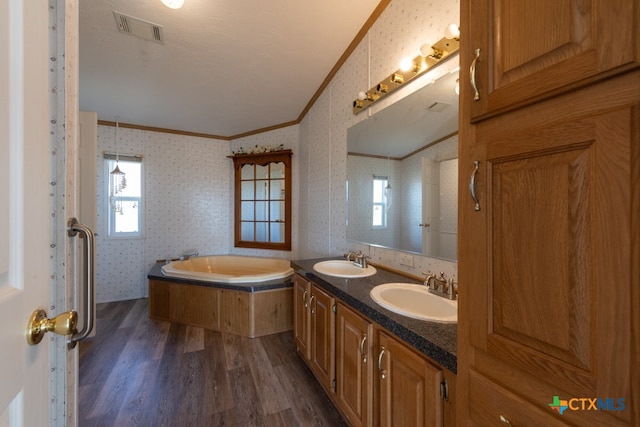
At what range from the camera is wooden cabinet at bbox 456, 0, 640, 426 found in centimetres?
42

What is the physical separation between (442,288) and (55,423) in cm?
150

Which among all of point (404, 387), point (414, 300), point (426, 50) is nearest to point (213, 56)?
point (426, 50)

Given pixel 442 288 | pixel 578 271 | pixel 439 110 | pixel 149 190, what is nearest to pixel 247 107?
pixel 149 190

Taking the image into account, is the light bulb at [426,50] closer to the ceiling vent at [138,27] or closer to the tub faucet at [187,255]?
the ceiling vent at [138,27]

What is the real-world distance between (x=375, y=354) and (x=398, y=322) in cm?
30

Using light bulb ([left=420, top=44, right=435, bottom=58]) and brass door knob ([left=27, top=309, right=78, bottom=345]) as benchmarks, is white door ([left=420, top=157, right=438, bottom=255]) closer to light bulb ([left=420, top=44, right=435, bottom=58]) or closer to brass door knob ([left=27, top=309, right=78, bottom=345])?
light bulb ([left=420, top=44, right=435, bottom=58])

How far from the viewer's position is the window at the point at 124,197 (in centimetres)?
377

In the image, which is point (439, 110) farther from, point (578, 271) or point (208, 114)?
point (208, 114)

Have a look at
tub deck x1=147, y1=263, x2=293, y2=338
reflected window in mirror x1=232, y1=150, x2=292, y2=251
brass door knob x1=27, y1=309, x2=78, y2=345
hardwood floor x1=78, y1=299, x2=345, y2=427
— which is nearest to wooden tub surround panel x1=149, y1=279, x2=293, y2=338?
tub deck x1=147, y1=263, x2=293, y2=338

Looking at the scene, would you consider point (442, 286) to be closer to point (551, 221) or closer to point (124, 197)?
point (551, 221)

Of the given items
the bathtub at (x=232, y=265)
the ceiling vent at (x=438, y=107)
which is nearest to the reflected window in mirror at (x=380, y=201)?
the ceiling vent at (x=438, y=107)

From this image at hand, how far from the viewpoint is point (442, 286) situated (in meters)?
1.31

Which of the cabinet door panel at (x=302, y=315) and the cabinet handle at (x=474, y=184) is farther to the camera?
the cabinet door panel at (x=302, y=315)

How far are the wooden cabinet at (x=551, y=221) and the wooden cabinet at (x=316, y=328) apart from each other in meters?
1.02
